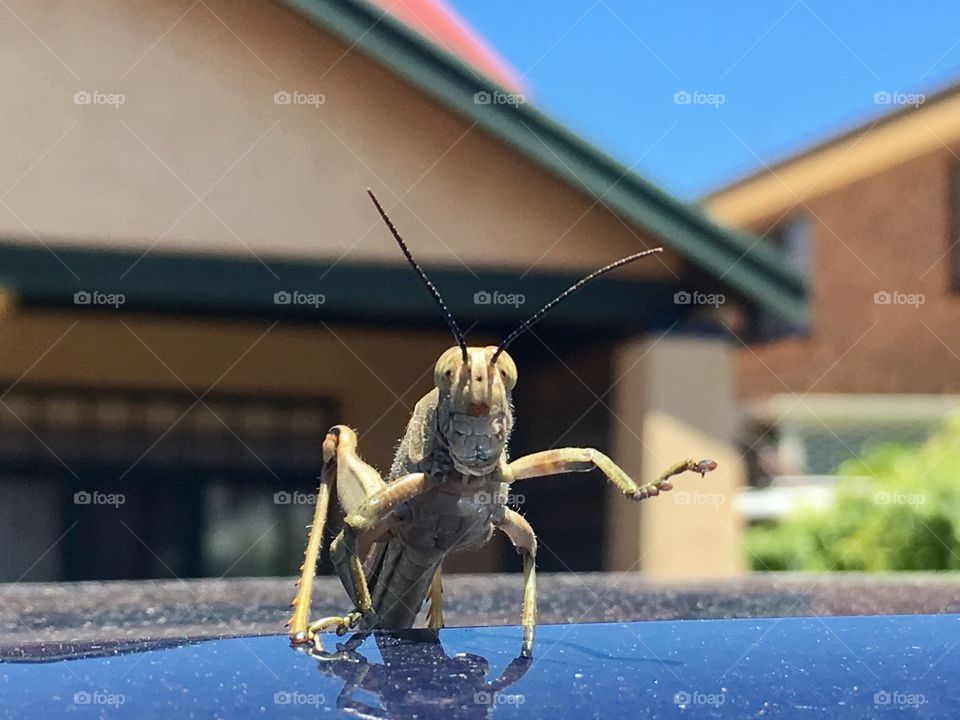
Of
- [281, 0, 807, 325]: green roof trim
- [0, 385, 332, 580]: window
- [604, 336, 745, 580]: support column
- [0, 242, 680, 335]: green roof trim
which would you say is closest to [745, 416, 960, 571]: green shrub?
[604, 336, 745, 580]: support column

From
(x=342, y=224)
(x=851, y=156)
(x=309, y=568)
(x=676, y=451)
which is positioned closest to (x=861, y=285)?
(x=851, y=156)

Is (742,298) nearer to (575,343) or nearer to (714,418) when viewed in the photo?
(714,418)

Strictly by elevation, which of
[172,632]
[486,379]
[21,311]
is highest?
[21,311]

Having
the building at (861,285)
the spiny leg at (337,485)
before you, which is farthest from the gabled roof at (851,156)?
the spiny leg at (337,485)

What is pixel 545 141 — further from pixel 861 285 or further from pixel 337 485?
pixel 861 285

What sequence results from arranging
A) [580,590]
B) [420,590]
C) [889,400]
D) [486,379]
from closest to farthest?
[486,379], [420,590], [580,590], [889,400]

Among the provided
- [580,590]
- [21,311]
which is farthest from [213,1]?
[580,590]

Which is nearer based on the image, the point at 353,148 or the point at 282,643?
the point at 282,643
